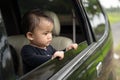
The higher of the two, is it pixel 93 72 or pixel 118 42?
pixel 93 72

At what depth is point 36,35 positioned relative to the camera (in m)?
3.27

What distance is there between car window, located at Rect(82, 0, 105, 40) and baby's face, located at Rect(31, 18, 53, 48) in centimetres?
105

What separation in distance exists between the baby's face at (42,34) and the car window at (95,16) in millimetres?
1054

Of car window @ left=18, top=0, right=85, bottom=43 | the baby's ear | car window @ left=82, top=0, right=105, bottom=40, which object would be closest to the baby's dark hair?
the baby's ear

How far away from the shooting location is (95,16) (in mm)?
4762

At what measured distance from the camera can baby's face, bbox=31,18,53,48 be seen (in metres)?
3.25

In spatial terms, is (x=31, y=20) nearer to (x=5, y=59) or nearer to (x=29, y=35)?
(x=29, y=35)

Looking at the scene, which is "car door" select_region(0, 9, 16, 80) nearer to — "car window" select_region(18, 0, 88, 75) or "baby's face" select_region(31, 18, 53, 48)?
"baby's face" select_region(31, 18, 53, 48)

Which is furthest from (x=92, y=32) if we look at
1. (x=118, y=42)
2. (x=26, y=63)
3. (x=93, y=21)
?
(x=118, y=42)

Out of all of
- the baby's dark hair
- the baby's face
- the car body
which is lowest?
the car body

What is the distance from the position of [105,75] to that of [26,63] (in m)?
1.45

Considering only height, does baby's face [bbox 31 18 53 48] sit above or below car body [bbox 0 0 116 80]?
above

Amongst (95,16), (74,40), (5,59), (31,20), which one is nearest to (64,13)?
(95,16)

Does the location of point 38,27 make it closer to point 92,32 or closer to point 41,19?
point 41,19
